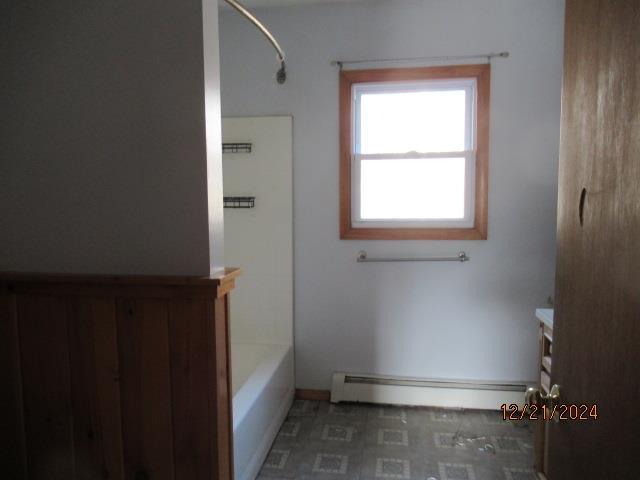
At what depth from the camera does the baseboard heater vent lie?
2.24 m

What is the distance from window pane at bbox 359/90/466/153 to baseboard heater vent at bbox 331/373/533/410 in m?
1.38

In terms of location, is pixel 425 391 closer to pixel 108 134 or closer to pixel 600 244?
pixel 600 244

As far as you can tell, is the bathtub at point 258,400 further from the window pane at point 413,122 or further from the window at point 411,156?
the window pane at point 413,122

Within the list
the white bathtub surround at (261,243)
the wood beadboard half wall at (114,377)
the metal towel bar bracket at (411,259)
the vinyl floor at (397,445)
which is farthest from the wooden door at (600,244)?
the white bathtub surround at (261,243)

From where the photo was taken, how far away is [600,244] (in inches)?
24.2

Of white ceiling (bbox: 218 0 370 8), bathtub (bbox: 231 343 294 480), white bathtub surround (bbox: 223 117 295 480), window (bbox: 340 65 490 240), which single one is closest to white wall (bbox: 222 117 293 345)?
white bathtub surround (bbox: 223 117 295 480)

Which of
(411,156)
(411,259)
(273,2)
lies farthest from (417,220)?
(273,2)

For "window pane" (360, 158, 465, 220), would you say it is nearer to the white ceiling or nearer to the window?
the window

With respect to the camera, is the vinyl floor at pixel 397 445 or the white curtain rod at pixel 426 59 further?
the white curtain rod at pixel 426 59

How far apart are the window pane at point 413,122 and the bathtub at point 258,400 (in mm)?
1356

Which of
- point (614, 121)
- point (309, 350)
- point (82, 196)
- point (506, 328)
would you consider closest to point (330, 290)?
point (309, 350)

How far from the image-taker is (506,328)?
2281mm

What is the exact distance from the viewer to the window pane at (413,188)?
2311 mm

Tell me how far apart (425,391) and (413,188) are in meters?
1.21
